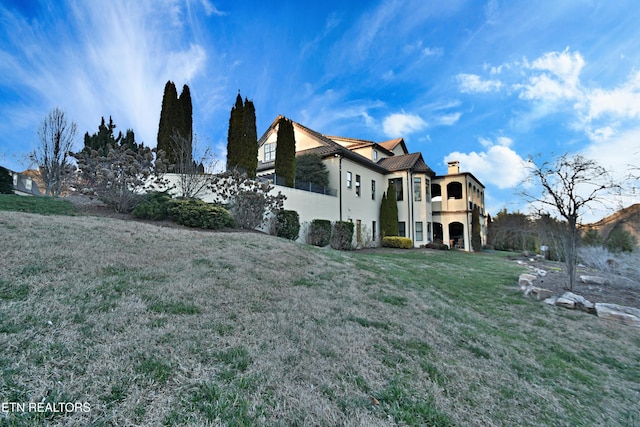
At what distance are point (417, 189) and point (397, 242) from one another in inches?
203

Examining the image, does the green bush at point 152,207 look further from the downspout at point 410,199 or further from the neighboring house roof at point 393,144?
the neighboring house roof at point 393,144

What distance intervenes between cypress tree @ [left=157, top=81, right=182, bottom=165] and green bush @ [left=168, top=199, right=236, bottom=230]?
560cm

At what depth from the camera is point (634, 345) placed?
15.1ft

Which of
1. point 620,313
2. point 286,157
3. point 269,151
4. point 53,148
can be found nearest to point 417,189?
point 286,157

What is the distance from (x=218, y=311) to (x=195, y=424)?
1725 mm

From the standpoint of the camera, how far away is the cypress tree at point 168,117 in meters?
14.1

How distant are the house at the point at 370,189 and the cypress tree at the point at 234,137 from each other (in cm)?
194

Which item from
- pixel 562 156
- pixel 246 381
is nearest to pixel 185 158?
pixel 246 381

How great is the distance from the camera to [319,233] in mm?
14773

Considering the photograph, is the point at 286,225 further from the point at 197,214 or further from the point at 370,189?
the point at 370,189

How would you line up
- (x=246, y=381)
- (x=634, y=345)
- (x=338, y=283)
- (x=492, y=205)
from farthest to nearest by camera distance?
1. (x=492, y=205)
2. (x=338, y=283)
3. (x=634, y=345)
4. (x=246, y=381)

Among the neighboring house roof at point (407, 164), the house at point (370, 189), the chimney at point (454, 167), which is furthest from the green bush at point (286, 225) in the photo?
the chimney at point (454, 167)

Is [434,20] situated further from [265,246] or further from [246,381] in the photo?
[246,381]

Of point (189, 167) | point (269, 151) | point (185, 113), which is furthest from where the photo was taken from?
point (269, 151)
